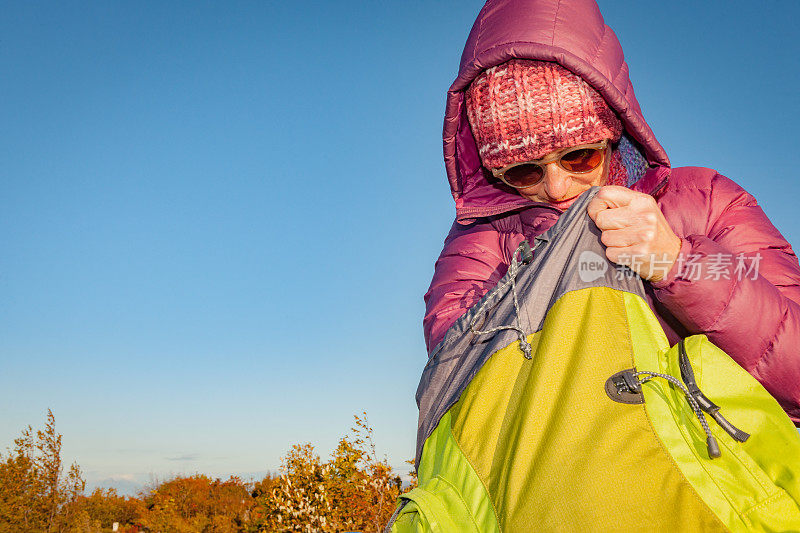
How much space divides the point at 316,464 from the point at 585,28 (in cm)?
1330

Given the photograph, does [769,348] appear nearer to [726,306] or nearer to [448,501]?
[726,306]

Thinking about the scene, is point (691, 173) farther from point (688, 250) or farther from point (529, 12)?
point (529, 12)

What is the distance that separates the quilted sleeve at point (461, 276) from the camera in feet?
7.71

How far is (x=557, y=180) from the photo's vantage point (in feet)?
7.68

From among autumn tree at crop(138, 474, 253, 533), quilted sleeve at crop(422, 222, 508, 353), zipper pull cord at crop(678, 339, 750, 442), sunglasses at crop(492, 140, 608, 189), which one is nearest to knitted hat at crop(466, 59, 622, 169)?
sunglasses at crop(492, 140, 608, 189)

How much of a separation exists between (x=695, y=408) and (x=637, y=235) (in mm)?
536

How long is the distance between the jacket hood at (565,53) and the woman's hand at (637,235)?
598 millimetres

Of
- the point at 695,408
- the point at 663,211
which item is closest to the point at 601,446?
the point at 695,408

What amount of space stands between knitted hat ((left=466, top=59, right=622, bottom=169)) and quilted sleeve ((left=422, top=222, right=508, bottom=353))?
42 centimetres

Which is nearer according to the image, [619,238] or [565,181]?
[619,238]

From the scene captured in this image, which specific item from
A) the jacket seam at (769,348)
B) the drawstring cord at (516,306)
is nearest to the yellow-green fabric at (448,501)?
the drawstring cord at (516,306)

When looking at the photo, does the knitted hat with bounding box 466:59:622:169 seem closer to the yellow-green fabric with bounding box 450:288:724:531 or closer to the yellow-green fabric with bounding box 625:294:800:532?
the yellow-green fabric with bounding box 450:288:724:531

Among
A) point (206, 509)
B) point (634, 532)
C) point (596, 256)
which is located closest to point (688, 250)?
point (596, 256)

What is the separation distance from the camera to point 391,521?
5.97 ft
